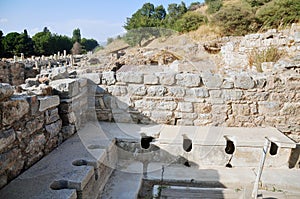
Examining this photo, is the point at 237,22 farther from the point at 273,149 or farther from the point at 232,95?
the point at 273,149

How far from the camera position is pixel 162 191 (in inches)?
102

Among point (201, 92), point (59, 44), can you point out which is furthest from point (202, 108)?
point (59, 44)

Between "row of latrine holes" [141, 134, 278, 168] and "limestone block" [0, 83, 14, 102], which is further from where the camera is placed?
"row of latrine holes" [141, 134, 278, 168]

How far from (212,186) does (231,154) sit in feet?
1.98

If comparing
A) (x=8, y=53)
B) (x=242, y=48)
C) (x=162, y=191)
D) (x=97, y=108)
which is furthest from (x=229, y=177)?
(x=8, y=53)

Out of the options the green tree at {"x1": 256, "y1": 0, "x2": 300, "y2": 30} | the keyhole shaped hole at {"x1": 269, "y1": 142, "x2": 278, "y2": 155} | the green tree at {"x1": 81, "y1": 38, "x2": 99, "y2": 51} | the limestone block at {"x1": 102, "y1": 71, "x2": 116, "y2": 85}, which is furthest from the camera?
the green tree at {"x1": 81, "y1": 38, "x2": 99, "y2": 51}

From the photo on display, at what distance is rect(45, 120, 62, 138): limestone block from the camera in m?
2.75

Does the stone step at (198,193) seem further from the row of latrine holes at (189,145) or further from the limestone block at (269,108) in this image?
the limestone block at (269,108)

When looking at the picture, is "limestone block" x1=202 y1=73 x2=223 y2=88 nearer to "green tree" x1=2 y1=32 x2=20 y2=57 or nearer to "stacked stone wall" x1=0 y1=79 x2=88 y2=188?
"stacked stone wall" x1=0 y1=79 x2=88 y2=188

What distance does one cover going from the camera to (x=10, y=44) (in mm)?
27984

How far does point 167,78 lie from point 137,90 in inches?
19.1

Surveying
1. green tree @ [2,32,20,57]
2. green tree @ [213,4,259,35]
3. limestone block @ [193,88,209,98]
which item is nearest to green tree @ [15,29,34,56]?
green tree @ [2,32,20,57]

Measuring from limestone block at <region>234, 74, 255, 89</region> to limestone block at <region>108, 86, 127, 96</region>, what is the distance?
1638 millimetres

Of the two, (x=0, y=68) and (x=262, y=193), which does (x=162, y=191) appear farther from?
(x=0, y=68)
